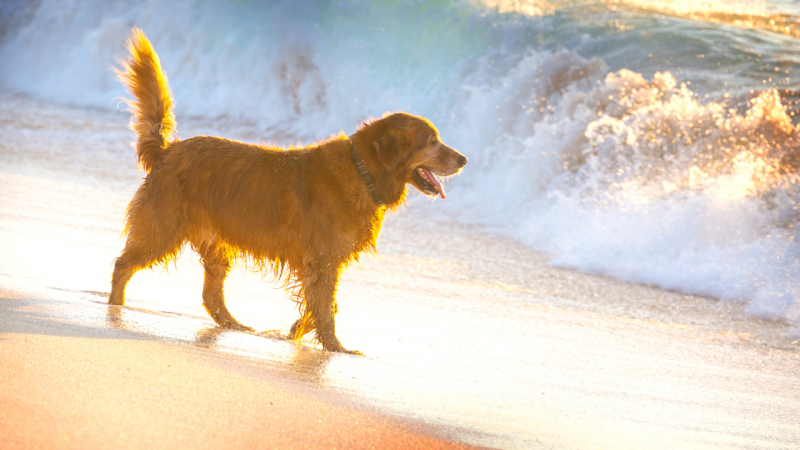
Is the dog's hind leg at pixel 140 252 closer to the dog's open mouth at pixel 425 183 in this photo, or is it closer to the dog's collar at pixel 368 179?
the dog's collar at pixel 368 179

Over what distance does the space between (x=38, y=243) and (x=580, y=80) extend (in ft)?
28.8

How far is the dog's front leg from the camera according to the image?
4.23 metres

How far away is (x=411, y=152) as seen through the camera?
4.45 meters

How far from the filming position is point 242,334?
4223 mm

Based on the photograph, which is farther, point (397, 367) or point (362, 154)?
point (362, 154)

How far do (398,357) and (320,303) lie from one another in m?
0.56

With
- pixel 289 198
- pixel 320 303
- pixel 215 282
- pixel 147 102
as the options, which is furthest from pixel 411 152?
pixel 147 102

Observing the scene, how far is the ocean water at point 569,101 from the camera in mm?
7906

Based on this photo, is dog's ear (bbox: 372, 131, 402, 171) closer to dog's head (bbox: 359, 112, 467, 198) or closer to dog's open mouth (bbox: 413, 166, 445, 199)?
dog's head (bbox: 359, 112, 467, 198)

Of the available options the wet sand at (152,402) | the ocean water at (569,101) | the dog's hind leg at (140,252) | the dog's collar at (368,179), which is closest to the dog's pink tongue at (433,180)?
the dog's collar at (368,179)

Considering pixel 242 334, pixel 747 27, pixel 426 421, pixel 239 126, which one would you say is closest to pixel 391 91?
pixel 239 126

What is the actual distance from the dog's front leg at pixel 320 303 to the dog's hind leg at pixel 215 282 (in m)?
0.56

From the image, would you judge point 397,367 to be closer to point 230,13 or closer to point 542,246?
point 542,246

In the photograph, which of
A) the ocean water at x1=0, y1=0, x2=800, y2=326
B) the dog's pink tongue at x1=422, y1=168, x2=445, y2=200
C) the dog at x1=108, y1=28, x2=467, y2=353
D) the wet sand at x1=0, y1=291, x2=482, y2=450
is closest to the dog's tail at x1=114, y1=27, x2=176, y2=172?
the dog at x1=108, y1=28, x2=467, y2=353
